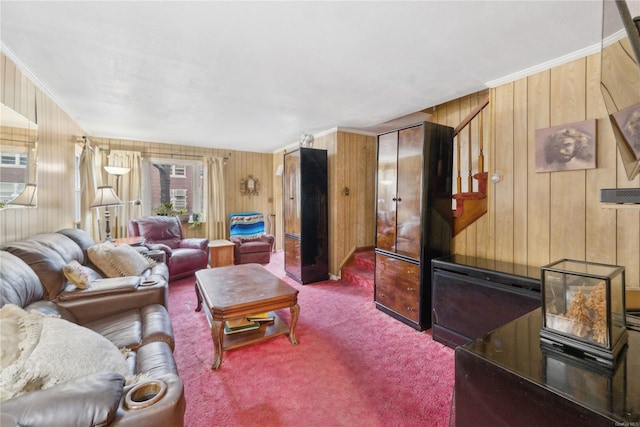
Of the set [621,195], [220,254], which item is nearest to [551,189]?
[621,195]

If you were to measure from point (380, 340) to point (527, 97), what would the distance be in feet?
8.22

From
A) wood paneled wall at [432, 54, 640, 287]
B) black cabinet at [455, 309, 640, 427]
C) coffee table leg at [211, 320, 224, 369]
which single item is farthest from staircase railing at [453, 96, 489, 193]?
coffee table leg at [211, 320, 224, 369]

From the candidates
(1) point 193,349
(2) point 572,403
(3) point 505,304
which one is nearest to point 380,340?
(3) point 505,304

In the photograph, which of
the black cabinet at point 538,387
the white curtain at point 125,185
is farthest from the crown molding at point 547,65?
the white curtain at point 125,185

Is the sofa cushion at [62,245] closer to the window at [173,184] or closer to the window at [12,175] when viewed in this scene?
the window at [12,175]

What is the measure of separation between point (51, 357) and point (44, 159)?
254 cm

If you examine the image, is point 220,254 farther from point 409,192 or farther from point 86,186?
point 409,192

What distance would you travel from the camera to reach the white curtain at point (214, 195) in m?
5.72

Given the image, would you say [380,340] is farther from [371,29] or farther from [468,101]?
[468,101]

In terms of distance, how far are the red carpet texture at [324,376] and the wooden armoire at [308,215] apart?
126 cm

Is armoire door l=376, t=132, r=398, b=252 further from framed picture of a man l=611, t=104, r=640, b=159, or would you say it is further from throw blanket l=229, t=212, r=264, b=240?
throw blanket l=229, t=212, r=264, b=240

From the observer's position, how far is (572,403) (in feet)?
2.24

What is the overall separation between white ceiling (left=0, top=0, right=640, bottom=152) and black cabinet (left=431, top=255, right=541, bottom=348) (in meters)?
1.66

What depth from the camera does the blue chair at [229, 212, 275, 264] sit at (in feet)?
16.3
